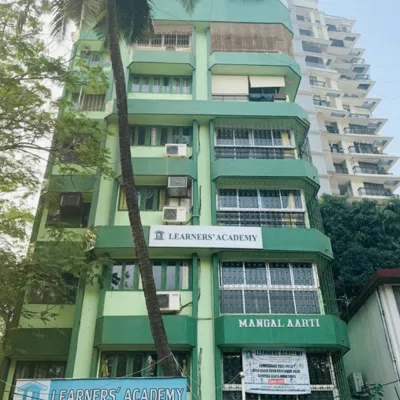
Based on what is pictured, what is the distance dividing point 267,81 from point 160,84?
181 inches

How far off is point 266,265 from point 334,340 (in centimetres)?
308

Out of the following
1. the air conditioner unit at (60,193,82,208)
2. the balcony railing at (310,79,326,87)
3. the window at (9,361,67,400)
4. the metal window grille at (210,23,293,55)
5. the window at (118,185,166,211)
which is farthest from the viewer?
the balcony railing at (310,79,326,87)

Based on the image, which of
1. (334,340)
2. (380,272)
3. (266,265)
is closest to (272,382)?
(334,340)

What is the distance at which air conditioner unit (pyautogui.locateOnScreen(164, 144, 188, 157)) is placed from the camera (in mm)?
15656

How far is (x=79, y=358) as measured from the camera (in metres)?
12.2

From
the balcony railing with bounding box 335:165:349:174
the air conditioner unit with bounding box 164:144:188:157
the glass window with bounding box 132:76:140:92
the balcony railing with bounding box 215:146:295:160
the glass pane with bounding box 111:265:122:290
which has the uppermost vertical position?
the balcony railing with bounding box 335:165:349:174

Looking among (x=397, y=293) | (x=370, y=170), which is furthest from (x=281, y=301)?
(x=370, y=170)

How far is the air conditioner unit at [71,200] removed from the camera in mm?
15076

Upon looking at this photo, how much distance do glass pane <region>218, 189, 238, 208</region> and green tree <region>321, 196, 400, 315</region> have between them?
668 cm

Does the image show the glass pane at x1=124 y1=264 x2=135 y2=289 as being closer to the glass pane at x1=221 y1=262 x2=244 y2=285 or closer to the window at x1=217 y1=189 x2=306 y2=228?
the glass pane at x1=221 y1=262 x2=244 y2=285

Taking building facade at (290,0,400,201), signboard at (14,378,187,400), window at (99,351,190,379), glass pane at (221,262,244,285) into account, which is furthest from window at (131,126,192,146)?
building facade at (290,0,400,201)

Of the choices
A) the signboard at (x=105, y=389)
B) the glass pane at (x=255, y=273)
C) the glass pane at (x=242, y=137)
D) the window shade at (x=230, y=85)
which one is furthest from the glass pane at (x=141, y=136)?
the signboard at (x=105, y=389)

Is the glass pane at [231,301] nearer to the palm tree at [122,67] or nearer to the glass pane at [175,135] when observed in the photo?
the palm tree at [122,67]

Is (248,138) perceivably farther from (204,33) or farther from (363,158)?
(363,158)
